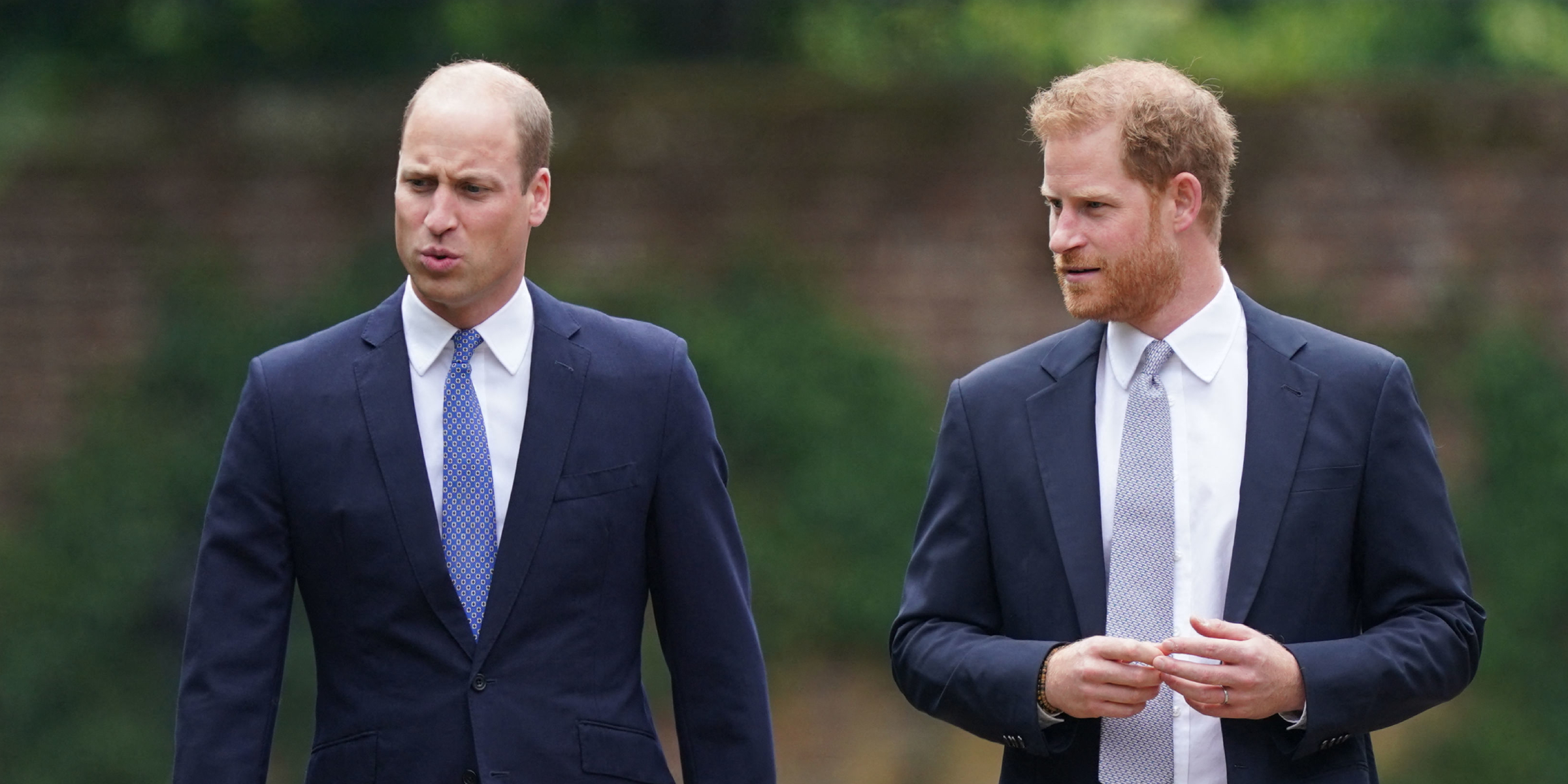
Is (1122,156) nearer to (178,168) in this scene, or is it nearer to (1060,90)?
(1060,90)

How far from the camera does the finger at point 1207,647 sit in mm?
3170

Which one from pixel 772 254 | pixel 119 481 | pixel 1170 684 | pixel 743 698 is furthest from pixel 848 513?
pixel 1170 684

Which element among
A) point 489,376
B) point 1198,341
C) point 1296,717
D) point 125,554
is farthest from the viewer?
point 125,554

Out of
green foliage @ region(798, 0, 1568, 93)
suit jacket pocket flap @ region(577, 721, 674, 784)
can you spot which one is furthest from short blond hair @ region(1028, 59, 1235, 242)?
green foliage @ region(798, 0, 1568, 93)

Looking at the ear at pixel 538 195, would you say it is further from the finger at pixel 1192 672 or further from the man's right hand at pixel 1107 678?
the finger at pixel 1192 672

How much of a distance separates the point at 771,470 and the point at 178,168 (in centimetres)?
258

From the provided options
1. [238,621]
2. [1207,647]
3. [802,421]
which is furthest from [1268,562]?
[802,421]

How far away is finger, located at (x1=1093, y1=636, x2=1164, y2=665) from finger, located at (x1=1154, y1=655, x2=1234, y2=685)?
0.02m

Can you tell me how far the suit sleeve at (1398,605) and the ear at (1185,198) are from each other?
0.43 meters

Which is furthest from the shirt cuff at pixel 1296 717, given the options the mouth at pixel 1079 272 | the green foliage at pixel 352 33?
the green foliage at pixel 352 33

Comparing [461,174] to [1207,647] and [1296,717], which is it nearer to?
[1207,647]

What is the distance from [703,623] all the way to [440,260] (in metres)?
0.80

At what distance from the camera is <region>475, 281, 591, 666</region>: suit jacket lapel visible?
348 cm

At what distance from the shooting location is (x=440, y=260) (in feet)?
11.5
